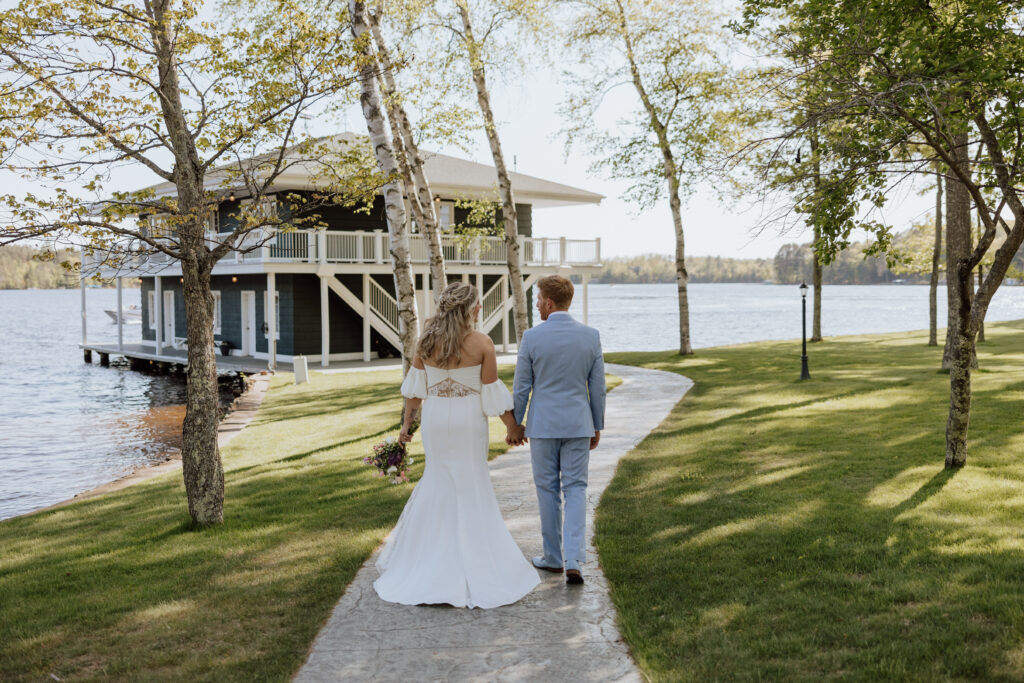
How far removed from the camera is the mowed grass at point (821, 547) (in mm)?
4438

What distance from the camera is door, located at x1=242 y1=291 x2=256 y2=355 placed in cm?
2867

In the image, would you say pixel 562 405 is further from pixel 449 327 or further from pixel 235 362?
pixel 235 362

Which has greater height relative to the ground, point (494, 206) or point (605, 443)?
point (494, 206)

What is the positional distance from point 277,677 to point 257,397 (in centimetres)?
1480

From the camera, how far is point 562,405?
18.4ft

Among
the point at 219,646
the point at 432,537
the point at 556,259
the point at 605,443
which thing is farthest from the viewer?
the point at 556,259

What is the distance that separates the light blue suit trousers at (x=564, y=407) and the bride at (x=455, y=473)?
232 millimetres

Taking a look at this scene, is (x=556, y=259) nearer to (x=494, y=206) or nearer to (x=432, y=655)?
(x=494, y=206)

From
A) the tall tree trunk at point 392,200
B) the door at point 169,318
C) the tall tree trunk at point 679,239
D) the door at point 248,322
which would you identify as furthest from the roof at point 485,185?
the tall tree trunk at point 392,200

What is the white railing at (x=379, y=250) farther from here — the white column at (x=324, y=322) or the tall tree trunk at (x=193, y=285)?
the tall tree trunk at (x=193, y=285)

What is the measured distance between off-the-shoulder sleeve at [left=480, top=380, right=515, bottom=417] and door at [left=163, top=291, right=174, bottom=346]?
3065 centimetres

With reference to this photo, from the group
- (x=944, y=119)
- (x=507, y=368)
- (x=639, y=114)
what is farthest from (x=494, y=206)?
(x=944, y=119)

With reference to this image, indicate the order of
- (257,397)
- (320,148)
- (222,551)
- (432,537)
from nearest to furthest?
1. (432,537)
2. (222,551)
3. (320,148)
4. (257,397)

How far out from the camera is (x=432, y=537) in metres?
5.54
